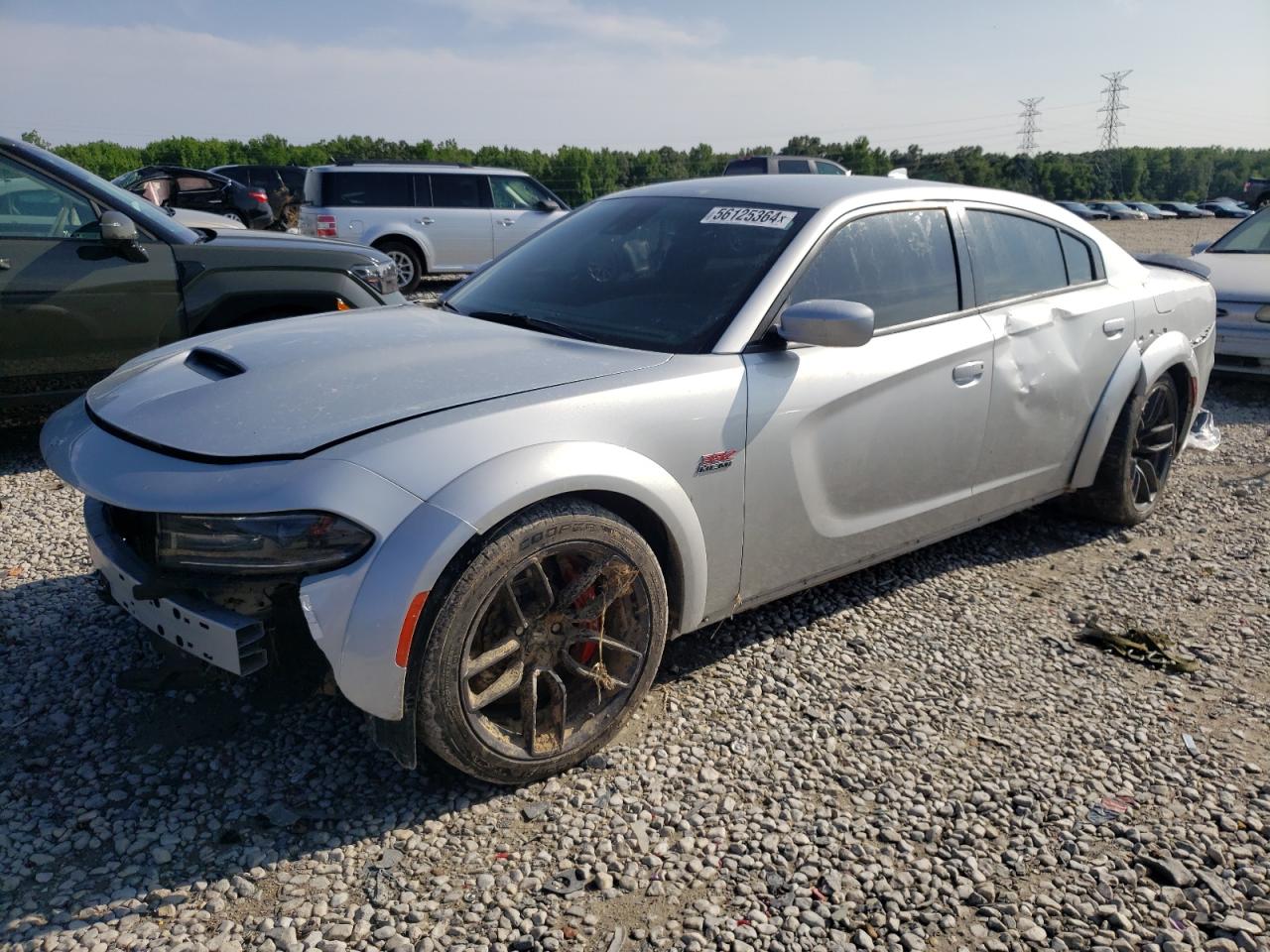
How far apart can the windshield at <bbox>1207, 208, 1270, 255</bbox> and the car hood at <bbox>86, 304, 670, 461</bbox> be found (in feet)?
27.8

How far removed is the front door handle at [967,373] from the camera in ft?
11.9

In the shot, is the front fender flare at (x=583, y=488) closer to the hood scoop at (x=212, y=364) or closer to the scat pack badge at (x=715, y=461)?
the scat pack badge at (x=715, y=461)

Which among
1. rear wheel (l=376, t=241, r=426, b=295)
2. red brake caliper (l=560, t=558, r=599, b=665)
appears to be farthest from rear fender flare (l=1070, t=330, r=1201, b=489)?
rear wheel (l=376, t=241, r=426, b=295)

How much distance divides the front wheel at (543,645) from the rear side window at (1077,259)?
9.01ft

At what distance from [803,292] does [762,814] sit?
1.67 meters

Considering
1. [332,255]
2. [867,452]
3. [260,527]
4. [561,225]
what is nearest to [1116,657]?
[867,452]

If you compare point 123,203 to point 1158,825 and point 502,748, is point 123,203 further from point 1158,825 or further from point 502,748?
point 1158,825

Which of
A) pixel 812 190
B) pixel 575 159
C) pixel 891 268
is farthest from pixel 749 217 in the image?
pixel 575 159

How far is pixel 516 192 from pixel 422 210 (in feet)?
5.01

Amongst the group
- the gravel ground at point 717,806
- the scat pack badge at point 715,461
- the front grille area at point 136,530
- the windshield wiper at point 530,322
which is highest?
the windshield wiper at point 530,322

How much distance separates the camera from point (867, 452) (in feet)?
11.0

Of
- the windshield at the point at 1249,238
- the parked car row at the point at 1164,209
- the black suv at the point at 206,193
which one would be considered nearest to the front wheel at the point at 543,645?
the windshield at the point at 1249,238

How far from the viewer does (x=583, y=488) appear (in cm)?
259

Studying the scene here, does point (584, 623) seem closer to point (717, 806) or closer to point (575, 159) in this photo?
point (717, 806)
